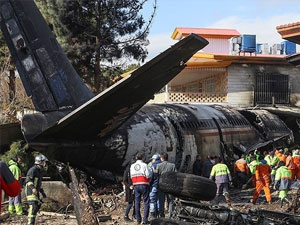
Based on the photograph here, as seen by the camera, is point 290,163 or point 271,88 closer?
point 290,163

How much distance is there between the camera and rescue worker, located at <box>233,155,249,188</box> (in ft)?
62.7

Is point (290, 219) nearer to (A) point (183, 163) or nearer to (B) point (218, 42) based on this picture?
(A) point (183, 163)

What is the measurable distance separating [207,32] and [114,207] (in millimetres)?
31550

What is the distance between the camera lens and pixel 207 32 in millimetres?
43750

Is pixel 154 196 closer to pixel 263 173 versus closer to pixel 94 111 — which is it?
pixel 94 111

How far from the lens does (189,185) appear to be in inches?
327

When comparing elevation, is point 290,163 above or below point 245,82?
below

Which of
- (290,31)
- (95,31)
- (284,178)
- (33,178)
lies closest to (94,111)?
(33,178)

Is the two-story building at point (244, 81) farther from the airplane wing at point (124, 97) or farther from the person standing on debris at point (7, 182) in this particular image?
the person standing on debris at point (7, 182)

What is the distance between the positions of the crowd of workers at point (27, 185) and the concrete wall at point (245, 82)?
65.6ft

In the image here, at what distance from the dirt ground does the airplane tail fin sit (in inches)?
128

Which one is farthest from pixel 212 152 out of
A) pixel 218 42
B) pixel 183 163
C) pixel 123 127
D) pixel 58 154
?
pixel 218 42

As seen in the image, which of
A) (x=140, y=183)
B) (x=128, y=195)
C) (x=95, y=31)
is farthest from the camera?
(x=95, y=31)

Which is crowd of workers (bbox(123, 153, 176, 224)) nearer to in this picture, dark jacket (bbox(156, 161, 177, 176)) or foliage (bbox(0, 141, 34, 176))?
dark jacket (bbox(156, 161, 177, 176))
